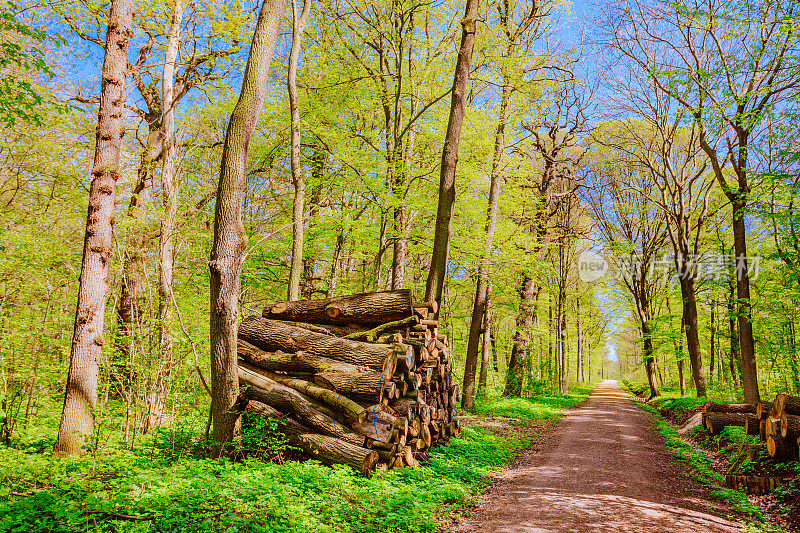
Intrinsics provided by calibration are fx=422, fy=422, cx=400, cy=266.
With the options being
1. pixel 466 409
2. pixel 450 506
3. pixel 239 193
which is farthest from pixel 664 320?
pixel 239 193

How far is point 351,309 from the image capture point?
7.65 m

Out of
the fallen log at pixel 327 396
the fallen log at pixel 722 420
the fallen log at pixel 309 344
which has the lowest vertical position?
the fallen log at pixel 722 420

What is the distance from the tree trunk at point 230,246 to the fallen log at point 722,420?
1084cm

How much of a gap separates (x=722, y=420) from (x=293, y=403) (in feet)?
33.3

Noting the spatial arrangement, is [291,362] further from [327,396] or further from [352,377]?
[352,377]

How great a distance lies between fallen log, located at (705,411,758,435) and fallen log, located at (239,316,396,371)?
8704 millimetres

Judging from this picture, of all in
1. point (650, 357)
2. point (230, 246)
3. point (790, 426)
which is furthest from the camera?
point (650, 357)

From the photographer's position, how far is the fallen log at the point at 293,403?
5.91m

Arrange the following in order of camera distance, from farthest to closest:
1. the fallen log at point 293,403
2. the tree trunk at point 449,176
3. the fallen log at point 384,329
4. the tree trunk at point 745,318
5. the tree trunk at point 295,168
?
the tree trunk at point 745,318 → the tree trunk at point 295,168 → the tree trunk at point 449,176 → the fallen log at point 384,329 → the fallen log at point 293,403

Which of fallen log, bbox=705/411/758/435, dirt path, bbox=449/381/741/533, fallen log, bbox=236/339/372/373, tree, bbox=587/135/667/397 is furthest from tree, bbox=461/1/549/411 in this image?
tree, bbox=587/135/667/397

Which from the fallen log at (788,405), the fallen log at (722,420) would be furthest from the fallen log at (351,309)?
the fallen log at (722,420)

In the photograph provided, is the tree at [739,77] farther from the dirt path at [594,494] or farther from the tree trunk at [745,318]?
the dirt path at [594,494]

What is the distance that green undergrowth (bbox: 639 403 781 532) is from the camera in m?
5.34

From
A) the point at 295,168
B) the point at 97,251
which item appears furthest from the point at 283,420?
the point at 295,168
